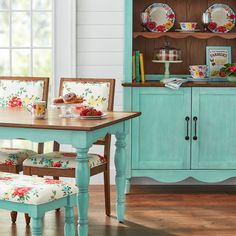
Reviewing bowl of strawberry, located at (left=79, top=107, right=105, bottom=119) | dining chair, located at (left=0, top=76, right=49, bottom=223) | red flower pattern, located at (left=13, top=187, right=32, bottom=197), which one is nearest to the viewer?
red flower pattern, located at (left=13, top=187, right=32, bottom=197)

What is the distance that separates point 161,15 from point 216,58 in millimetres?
590

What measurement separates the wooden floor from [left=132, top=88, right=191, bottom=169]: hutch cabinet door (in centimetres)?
28

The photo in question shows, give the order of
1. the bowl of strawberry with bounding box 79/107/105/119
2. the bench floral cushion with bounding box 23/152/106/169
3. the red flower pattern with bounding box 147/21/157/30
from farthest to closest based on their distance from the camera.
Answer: the red flower pattern with bounding box 147/21/157/30, the bench floral cushion with bounding box 23/152/106/169, the bowl of strawberry with bounding box 79/107/105/119

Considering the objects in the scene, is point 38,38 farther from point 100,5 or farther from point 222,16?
point 222,16

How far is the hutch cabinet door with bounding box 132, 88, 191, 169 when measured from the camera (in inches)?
212

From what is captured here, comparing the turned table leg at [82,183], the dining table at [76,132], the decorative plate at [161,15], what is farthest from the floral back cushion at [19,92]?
the decorative plate at [161,15]

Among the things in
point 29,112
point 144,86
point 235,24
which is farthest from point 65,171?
point 235,24

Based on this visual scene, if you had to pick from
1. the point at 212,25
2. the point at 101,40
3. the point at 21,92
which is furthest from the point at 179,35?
the point at 21,92

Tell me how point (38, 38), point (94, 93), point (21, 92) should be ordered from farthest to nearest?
point (38, 38)
point (21, 92)
point (94, 93)

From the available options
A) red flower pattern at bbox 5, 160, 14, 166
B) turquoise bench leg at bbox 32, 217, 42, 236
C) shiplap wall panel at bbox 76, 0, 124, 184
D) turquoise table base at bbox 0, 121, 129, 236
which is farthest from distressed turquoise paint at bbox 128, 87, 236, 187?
turquoise bench leg at bbox 32, 217, 42, 236

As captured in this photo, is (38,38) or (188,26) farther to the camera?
(38,38)

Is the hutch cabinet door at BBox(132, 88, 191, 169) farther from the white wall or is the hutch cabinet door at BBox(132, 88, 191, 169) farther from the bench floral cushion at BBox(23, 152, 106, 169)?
the bench floral cushion at BBox(23, 152, 106, 169)

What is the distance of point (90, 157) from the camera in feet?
14.5

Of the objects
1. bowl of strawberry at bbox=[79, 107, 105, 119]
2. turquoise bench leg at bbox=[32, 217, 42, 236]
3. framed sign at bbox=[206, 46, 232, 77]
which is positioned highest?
framed sign at bbox=[206, 46, 232, 77]
